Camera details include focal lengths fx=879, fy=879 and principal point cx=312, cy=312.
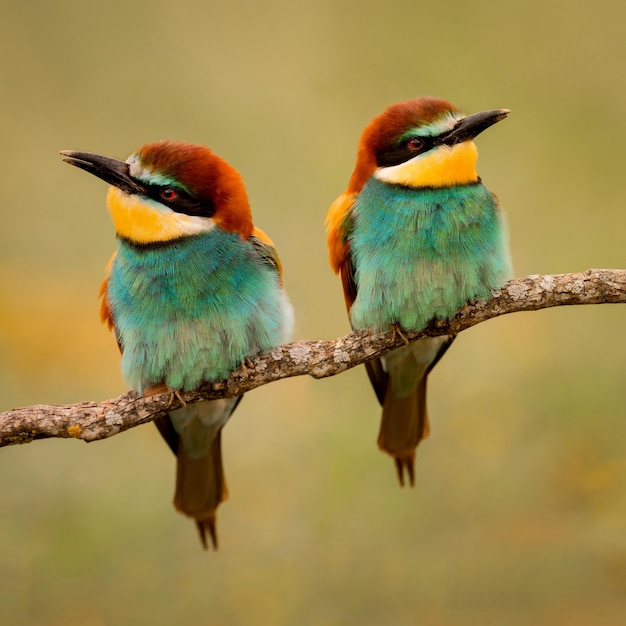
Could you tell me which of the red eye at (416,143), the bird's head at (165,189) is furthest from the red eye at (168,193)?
the red eye at (416,143)

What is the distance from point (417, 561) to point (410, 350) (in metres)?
0.85

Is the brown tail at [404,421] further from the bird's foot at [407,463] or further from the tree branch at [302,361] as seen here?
the tree branch at [302,361]

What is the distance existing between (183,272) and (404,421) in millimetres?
747

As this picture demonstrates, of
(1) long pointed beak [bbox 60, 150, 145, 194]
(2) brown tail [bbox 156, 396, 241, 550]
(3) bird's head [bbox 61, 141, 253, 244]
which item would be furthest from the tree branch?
(1) long pointed beak [bbox 60, 150, 145, 194]

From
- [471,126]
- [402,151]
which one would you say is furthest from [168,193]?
[471,126]

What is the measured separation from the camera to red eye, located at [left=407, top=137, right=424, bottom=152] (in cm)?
202

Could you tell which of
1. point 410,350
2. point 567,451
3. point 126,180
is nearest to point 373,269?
point 410,350

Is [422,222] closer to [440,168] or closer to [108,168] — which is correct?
[440,168]

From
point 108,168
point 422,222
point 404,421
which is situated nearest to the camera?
point 108,168

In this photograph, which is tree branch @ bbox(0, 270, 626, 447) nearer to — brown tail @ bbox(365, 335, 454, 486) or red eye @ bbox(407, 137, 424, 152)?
brown tail @ bbox(365, 335, 454, 486)

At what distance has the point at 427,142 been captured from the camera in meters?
2.02

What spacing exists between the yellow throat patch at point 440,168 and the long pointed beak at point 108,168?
600 mm

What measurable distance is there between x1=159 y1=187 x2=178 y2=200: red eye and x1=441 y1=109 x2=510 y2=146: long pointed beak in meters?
0.62

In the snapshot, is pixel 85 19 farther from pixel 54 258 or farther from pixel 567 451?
pixel 567 451
